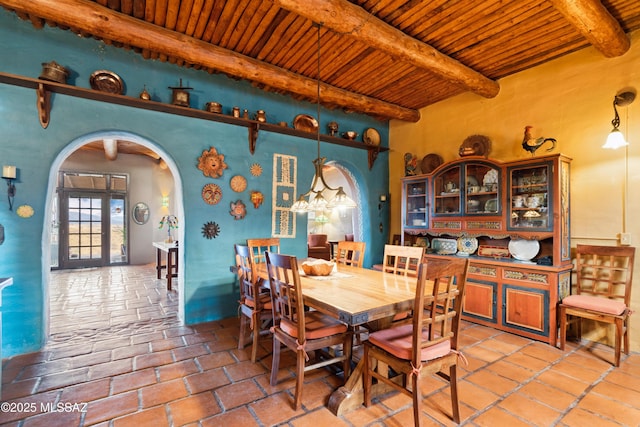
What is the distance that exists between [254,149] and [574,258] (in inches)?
155

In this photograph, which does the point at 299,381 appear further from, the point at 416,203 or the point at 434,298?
the point at 416,203

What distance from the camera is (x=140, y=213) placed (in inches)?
316

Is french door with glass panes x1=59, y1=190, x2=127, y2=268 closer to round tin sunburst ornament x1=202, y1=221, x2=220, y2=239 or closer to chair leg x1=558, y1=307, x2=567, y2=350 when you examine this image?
round tin sunburst ornament x1=202, y1=221, x2=220, y2=239

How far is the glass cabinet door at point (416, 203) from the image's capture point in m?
4.36

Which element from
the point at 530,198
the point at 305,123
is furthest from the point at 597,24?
the point at 305,123

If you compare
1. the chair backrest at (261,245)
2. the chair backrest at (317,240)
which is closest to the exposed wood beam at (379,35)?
the chair backrest at (261,245)

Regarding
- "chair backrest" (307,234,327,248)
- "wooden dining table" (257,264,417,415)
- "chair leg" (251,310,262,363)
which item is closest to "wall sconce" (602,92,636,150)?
"wooden dining table" (257,264,417,415)

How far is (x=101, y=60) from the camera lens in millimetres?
3135

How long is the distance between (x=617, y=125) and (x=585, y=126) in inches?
10.6

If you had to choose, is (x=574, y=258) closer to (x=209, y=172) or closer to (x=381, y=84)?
(x=381, y=84)

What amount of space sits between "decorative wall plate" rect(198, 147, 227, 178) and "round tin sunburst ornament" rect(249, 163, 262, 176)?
0.37 m

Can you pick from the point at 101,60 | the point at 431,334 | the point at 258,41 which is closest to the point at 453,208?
the point at 431,334

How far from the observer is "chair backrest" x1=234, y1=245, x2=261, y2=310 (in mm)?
2619

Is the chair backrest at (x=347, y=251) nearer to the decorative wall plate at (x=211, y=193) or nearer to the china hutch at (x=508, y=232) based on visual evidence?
the china hutch at (x=508, y=232)
